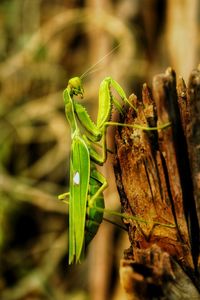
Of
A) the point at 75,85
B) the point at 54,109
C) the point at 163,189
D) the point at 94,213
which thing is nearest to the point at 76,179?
the point at 94,213

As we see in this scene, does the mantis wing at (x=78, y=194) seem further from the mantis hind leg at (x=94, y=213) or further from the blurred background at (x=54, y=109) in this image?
the blurred background at (x=54, y=109)

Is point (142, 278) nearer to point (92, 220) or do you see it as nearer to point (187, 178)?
point (187, 178)

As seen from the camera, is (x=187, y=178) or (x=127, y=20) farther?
(x=127, y=20)

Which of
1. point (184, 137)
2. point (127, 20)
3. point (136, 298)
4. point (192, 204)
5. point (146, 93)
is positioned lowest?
point (136, 298)

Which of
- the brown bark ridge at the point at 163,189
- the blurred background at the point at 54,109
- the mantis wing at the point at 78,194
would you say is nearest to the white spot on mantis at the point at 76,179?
the mantis wing at the point at 78,194

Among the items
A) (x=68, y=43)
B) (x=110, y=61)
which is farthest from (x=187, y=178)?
(x=68, y=43)

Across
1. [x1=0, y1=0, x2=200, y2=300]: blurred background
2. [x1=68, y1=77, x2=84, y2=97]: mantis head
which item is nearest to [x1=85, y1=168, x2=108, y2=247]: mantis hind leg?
[x1=68, y1=77, x2=84, y2=97]: mantis head

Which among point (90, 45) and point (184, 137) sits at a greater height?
point (90, 45)

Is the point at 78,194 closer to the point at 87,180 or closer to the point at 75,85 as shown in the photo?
the point at 87,180
